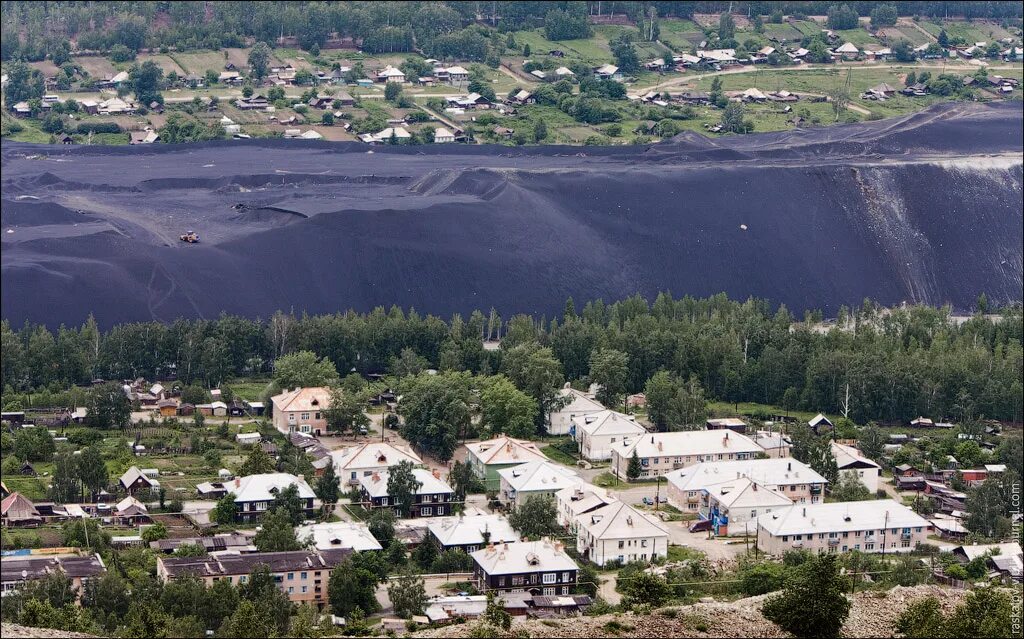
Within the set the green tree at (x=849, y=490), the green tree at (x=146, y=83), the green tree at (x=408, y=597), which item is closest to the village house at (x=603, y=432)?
the green tree at (x=849, y=490)

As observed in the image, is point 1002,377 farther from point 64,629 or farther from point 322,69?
point 322,69

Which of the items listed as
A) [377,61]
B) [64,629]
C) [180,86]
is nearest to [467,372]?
[64,629]

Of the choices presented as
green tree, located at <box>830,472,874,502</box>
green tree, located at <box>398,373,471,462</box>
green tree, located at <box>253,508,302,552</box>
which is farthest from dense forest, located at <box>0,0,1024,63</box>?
green tree, located at <box>253,508,302,552</box>

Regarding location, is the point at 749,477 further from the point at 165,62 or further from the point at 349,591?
the point at 165,62

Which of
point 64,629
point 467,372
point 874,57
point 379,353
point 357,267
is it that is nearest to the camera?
point 64,629

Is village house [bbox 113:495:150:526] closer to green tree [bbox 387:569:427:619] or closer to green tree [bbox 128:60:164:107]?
green tree [bbox 387:569:427:619]
